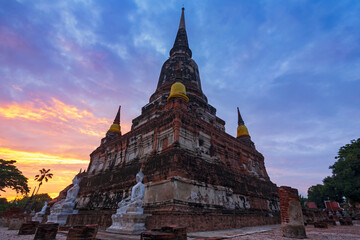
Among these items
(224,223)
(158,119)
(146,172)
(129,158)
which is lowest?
(224,223)

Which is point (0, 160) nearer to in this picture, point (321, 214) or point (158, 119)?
point (158, 119)

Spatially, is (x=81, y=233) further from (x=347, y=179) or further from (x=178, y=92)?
(x=347, y=179)

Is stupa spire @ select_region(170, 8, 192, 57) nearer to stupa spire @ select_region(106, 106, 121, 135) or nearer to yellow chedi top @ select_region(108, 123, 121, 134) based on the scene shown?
stupa spire @ select_region(106, 106, 121, 135)

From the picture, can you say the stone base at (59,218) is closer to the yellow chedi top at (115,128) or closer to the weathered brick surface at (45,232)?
the weathered brick surface at (45,232)

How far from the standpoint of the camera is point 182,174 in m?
10.9

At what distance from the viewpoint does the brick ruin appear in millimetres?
10445

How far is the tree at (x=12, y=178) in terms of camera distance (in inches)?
1052

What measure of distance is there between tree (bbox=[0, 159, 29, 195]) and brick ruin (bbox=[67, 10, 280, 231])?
15.6 metres

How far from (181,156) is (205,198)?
2.90 metres

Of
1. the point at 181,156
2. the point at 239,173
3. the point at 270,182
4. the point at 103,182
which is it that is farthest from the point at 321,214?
the point at 103,182

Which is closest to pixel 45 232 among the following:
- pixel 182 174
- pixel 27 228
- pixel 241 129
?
pixel 27 228

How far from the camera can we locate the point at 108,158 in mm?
18734

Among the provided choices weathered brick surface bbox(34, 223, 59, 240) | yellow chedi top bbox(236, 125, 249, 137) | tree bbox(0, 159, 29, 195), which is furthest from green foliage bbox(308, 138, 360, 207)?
tree bbox(0, 159, 29, 195)

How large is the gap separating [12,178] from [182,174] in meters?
30.2
